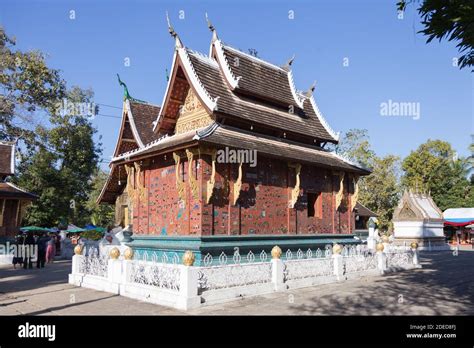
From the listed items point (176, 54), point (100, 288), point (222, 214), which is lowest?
point (100, 288)

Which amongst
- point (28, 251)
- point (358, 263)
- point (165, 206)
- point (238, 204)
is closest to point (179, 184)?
point (165, 206)

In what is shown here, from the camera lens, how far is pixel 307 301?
10.5 metres

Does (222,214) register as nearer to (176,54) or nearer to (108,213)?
(176,54)

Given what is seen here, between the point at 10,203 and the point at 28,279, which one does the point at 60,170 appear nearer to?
the point at 10,203

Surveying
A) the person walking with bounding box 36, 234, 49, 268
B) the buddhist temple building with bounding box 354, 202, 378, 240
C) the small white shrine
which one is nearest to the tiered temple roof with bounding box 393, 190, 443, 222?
the small white shrine

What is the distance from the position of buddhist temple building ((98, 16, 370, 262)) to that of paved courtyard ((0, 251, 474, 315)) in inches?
112

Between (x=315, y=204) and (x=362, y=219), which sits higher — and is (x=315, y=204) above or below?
above

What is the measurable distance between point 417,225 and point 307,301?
29.8 m

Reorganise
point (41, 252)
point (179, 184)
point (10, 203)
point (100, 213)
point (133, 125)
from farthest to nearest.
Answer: point (100, 213), point (10, 203), point (133, 125), point (41, 252), point (179, 184)

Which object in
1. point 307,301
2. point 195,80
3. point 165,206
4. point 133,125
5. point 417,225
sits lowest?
point 307,301

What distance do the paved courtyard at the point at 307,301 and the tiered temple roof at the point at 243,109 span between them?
195 inches
